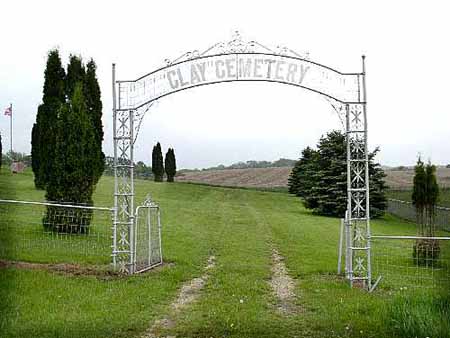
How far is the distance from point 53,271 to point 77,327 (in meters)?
3.47

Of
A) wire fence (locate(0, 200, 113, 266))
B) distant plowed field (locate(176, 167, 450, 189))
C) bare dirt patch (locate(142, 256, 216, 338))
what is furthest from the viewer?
distant plowed field (locate(176, 167, 450, 189))

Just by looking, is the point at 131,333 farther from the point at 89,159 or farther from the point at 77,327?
the point at 89,159

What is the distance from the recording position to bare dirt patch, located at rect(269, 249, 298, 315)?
744 centimetres

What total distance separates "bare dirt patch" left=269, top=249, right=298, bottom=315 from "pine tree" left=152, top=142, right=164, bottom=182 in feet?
85.9

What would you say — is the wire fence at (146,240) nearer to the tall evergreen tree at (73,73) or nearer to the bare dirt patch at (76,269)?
the bare dirt patch at (76,269)

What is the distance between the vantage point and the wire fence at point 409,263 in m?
8.64

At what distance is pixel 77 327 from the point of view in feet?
19.7

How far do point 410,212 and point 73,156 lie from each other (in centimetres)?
1636

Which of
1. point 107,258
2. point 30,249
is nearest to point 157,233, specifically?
point 107,258

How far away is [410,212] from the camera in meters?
24.7

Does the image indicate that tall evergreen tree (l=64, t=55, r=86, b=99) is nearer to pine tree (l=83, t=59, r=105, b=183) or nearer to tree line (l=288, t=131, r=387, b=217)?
pine tree (l=83, t=59, r=105, b=183)

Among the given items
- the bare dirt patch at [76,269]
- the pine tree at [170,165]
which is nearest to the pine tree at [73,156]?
the bare dirt patch at [76,269]

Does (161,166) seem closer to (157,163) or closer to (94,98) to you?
(157,163)

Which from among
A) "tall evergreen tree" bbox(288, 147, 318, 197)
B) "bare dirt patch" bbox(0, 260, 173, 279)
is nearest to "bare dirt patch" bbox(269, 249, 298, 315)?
"bare dirt patch" bbox(0, 260, 173, 279)
